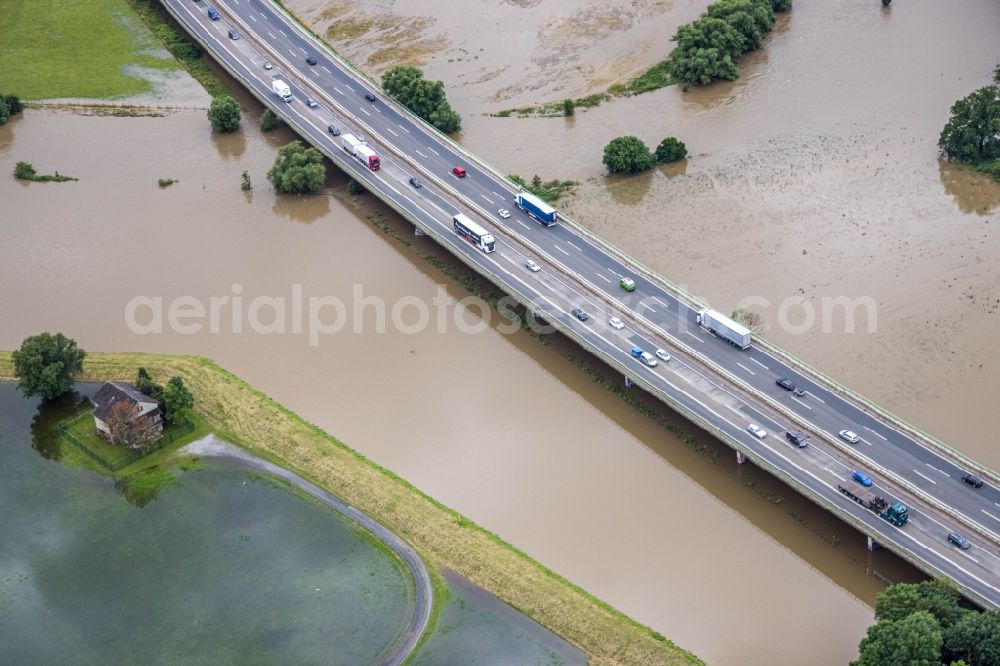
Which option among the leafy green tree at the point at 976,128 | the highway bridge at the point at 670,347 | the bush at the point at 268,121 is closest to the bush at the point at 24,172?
the bush at the point at 268,121

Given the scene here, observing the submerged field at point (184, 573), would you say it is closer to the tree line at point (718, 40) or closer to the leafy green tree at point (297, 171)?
the leafy green tree at point (297, 171)

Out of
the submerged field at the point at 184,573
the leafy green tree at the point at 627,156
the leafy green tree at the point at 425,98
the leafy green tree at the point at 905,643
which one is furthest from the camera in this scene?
the leafy green tree at the point at 425,98

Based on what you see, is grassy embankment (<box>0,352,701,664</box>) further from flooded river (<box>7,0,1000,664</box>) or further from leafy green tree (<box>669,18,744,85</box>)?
leafy green tree (<box>669,18,744,85</box>)

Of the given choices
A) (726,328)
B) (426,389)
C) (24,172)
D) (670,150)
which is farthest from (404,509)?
(24,172)

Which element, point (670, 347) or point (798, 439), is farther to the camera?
point (670, 347)

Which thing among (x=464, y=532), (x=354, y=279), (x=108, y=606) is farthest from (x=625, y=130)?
(x=108, y=606)

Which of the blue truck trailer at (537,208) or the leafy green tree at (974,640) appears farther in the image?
the blue truck trailer at (537,208)

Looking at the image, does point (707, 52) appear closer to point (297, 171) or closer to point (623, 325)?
point (297, 171)
